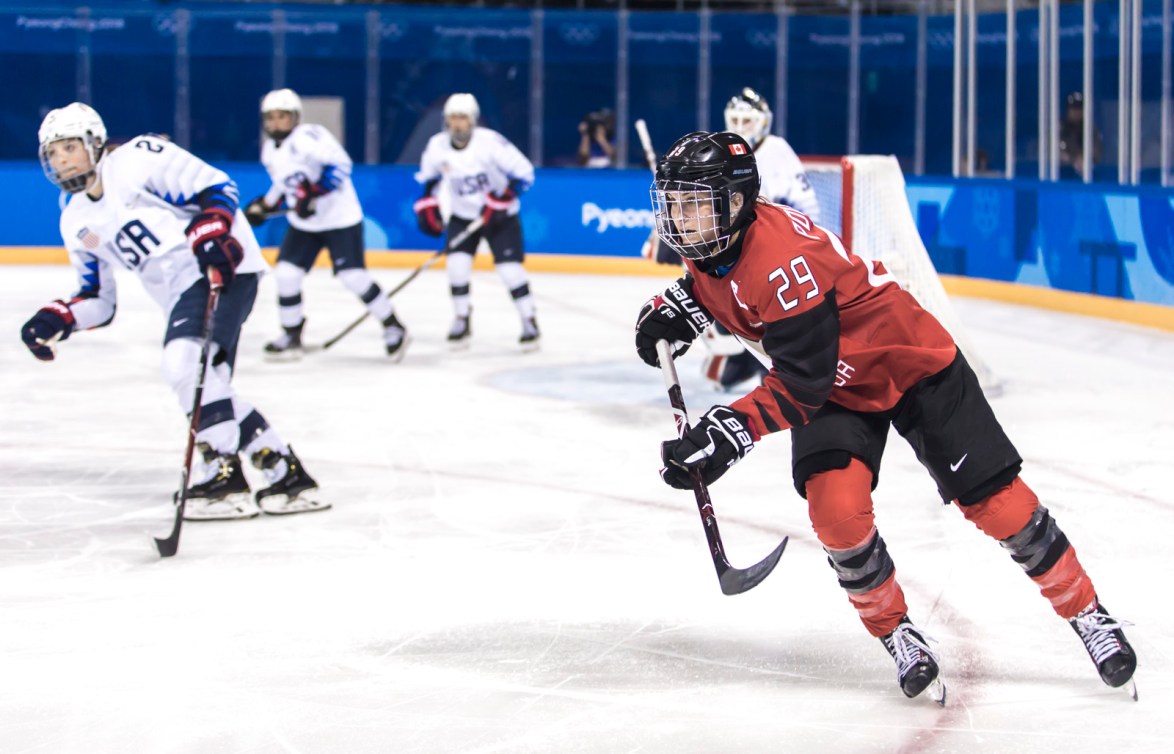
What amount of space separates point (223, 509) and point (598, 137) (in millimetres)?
8772

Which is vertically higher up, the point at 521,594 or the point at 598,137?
the point at 598,137

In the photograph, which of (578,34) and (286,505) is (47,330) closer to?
(286,505)

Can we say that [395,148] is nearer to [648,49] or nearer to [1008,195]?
[648,49]

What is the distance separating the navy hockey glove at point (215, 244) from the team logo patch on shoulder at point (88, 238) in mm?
256

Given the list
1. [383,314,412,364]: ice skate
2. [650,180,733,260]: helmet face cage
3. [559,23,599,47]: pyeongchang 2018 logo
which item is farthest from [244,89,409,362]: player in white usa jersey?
[559,23,599,47]: pyeongchang 2018 logo

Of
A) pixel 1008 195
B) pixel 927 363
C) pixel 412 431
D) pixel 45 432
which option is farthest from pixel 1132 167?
pixel 927 363

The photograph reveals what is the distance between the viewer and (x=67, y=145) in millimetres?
3818

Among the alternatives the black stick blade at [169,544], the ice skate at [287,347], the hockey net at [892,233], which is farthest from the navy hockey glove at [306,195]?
the black stick blade at [169,544]

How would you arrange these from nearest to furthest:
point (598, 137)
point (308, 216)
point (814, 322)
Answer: point (814, 322), point (308, 216), point (598, 137)

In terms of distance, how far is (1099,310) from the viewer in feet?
26.7

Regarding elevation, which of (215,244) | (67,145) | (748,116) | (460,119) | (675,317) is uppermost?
(460,119)

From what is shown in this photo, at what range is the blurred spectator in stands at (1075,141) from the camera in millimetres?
9391

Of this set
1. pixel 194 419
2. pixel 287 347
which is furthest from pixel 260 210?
pixel 194 419

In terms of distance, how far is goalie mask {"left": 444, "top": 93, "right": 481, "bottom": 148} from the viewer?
7.45 meters
